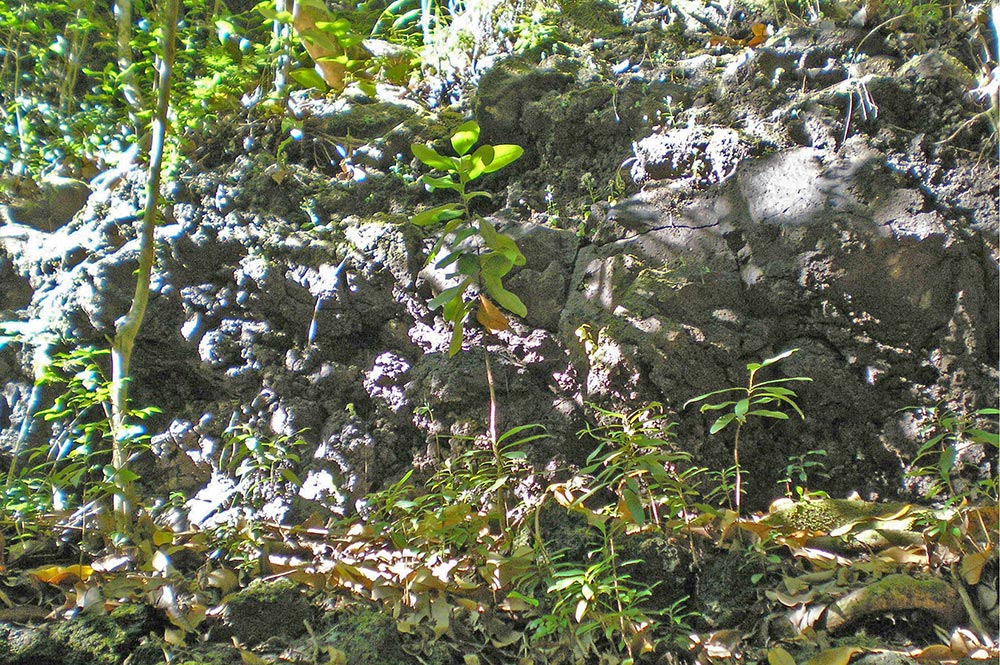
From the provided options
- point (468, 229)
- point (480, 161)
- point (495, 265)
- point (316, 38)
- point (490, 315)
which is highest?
point (316, 38)

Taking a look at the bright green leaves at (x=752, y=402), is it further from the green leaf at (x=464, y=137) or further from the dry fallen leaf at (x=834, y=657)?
the green leaf at (x=464, y=137)

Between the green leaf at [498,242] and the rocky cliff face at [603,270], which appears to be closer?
the green leaf at [498,242]

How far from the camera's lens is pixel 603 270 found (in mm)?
2875

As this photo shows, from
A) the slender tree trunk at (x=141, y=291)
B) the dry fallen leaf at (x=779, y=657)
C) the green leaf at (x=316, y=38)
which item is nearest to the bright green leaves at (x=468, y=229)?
the green leaf at (x=316, y=38)

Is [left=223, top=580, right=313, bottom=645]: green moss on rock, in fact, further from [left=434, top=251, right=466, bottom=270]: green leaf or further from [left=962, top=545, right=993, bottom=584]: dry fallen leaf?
[left=962, top=545, right=993, bottom=584]: dry fallen leaf

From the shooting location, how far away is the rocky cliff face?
2629 mm

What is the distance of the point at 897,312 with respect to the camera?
2.63 meters

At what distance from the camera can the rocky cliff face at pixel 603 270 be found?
2629mm

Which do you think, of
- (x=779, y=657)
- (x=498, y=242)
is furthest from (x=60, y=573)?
(x=779, y=657)

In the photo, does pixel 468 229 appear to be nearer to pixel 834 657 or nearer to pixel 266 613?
pixel 266 613

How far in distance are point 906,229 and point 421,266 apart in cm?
181

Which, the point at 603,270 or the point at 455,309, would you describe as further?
the point at 603,270

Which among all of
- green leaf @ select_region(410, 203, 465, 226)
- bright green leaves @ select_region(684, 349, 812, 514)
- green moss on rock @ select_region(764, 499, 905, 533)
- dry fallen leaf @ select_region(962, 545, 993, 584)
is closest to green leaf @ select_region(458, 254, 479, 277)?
green leaf @ select_region(410, 203, 465, 226)

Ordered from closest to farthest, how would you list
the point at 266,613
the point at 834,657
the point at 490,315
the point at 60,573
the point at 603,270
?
1. the point at 834,657
2. the point at 266,613
3. the point at 60,573
4. the point at 490,315
5. the point at 603,270
